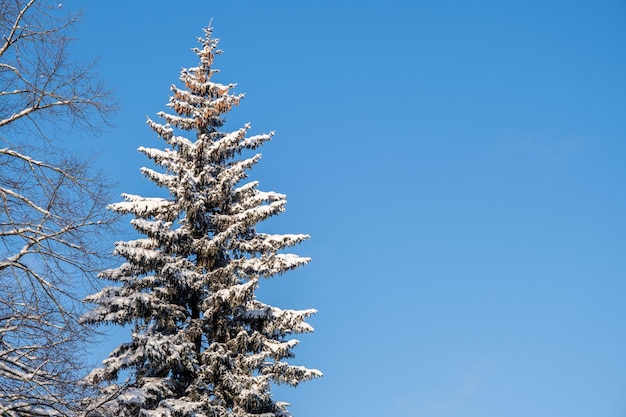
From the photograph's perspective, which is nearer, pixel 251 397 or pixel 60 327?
pixel 60 327

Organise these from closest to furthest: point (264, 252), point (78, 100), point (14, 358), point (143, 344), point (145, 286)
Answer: point (14, 358), point (78, 100), point (143, 344), point (145, 286), point (264, 252)

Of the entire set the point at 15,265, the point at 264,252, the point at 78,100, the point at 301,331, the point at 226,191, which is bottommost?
the point at 15,265

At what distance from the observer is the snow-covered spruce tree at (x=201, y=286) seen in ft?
51.8

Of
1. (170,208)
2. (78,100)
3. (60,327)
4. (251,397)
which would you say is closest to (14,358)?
(60,327)

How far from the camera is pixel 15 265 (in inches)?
352

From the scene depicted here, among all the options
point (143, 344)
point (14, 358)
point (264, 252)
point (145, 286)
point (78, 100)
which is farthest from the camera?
point (264, 252)

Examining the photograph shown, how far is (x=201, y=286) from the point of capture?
17.4m

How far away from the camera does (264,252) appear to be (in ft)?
61.7

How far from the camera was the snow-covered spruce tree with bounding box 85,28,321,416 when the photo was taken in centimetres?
1580

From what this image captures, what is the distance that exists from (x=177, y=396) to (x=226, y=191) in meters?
5.57

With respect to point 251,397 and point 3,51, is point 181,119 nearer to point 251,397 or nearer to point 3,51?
point 251,397

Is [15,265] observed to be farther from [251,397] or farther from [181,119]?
[181,119]

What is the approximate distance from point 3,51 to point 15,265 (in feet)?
9.51

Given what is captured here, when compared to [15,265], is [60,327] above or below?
below
